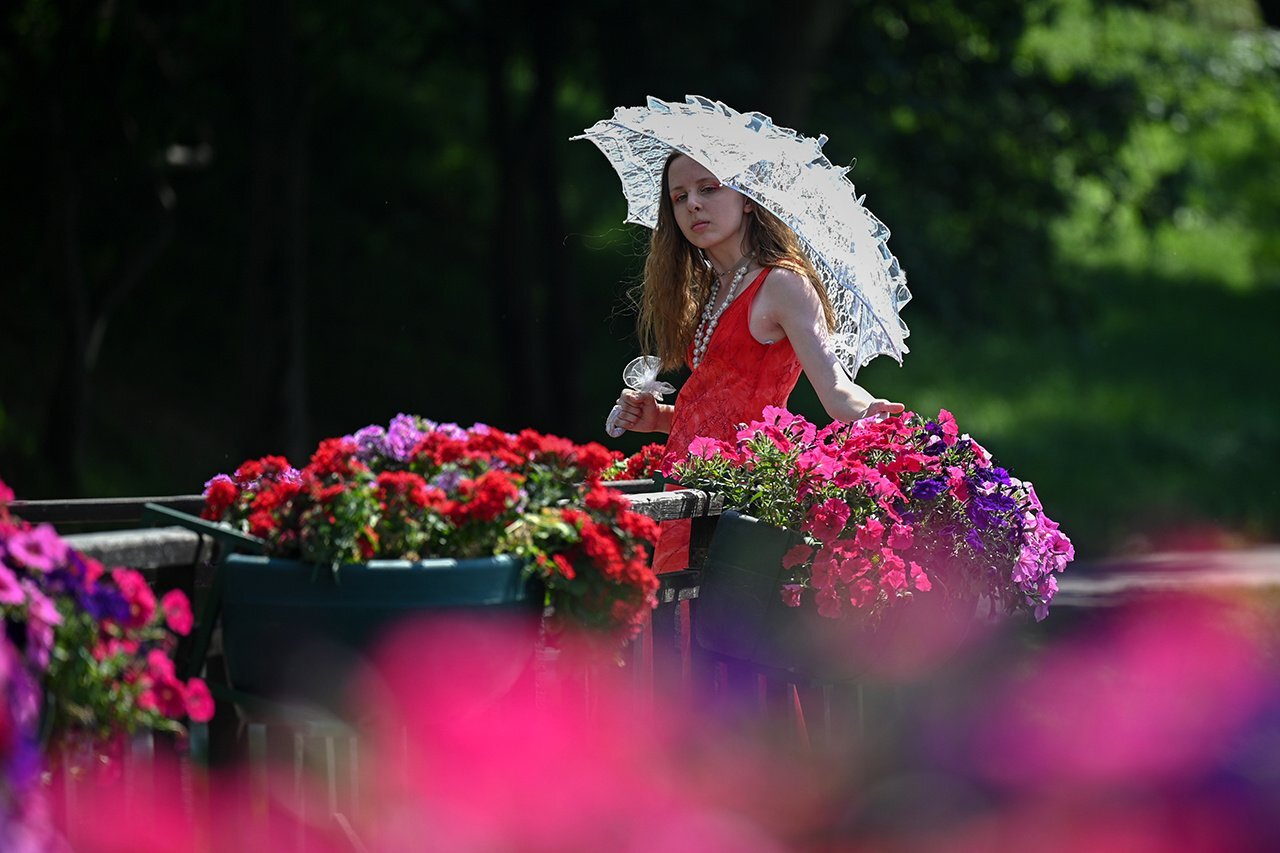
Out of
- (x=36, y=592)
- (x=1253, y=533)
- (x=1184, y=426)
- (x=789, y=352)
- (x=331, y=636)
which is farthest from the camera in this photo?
(x=1184, y=426)

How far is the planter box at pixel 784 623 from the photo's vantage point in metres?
3.61

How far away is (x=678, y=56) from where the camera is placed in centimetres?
1552

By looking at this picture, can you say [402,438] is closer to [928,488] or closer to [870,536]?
[870,536]

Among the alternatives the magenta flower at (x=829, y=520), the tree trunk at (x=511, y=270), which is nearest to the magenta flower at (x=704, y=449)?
the magenta flower at (x=829, y=520)

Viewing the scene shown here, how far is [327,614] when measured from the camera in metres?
2.69

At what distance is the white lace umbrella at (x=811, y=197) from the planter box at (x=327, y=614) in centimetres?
180

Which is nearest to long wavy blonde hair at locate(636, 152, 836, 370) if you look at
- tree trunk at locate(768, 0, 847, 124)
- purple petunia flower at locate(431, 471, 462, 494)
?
purple petunia flower at locate(431, 471, 462, 494)

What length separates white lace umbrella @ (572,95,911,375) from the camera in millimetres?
4277

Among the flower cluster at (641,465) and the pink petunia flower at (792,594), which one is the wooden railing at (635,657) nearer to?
the pink petunia flower at (792,594)

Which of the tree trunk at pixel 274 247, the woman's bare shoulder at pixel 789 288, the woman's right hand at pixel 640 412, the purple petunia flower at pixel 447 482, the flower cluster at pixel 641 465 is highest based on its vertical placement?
the tree trunk at pixel 274 247

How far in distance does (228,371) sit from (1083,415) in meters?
10.0

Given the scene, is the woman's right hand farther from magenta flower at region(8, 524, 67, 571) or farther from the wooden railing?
magenta flower at region(8, 524, 67, 571)

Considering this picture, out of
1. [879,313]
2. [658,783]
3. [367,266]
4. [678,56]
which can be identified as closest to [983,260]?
[678,56]

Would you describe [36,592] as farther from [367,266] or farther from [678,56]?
[367,266]
